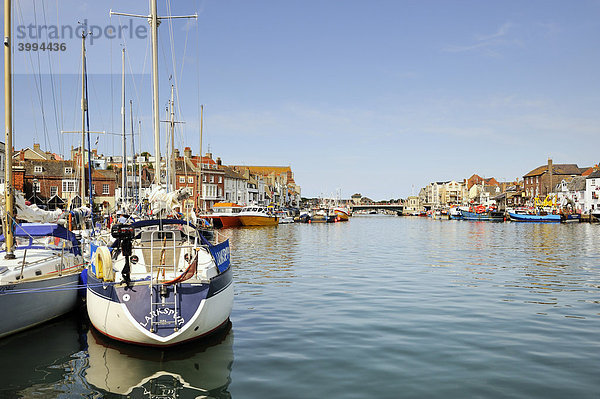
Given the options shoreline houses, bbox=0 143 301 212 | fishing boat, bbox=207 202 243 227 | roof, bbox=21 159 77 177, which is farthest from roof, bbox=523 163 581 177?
roof, bbox=21 159 77 177

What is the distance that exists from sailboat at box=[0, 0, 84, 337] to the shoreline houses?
1403 inches

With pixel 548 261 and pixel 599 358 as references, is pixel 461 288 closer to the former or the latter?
pixel 599 358

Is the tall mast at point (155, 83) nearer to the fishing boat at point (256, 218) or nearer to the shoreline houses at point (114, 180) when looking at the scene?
the shoreline houses at point (114, 180)

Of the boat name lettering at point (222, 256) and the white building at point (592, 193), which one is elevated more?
the white building at point (592, 193)

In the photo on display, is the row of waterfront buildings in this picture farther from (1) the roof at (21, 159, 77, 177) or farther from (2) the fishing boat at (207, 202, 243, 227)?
(1) the roof at (21, 159, 77, 177)

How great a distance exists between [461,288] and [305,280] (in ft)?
25.3

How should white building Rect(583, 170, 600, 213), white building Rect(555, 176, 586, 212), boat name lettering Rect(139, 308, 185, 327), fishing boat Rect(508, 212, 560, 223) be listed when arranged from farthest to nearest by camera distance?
white building Rect(555, 176, 586, 212) → fishing boat Rect(508, 212, 560, 223) → white building Rect(583, 170, 600, 213) → boat name lettering Rect(139, 308, 185, 327)

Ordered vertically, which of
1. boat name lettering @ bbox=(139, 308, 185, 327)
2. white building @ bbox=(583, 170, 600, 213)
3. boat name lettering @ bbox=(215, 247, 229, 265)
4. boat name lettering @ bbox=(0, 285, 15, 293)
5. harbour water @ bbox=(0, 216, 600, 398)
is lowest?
harbour water @ bbox=(0, 216, 600, 398)

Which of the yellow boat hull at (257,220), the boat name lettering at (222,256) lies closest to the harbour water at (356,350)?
the boat name lettering at (222,256)

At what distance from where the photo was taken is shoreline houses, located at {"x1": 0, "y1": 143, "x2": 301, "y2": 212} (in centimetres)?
6444

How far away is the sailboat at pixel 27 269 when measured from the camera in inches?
531

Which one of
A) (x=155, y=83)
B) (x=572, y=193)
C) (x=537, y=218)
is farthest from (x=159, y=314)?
(x=572, y=193)

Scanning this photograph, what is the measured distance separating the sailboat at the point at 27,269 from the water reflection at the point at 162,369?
229 centimetres

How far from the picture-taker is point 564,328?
14.7m
